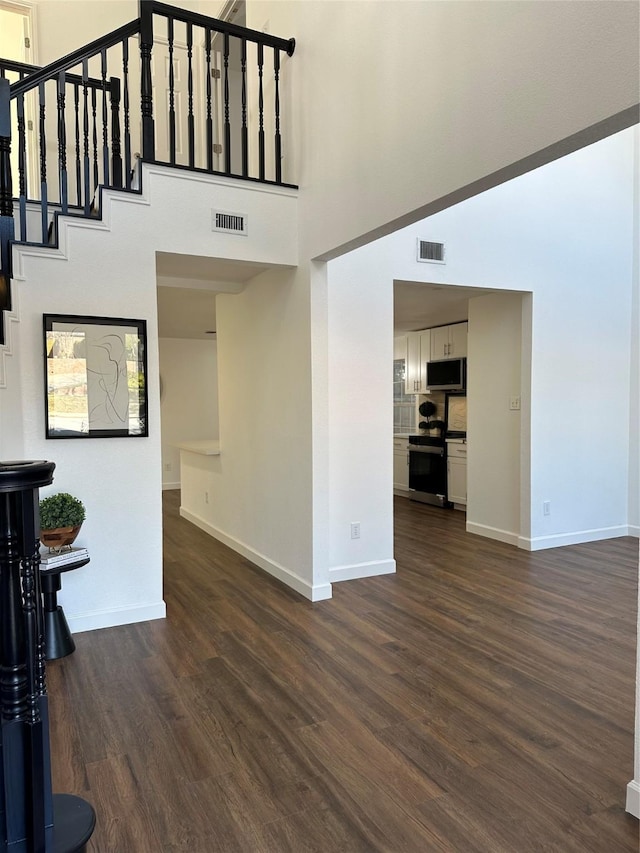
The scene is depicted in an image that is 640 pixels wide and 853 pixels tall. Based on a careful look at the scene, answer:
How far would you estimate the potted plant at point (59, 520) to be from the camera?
299 cm

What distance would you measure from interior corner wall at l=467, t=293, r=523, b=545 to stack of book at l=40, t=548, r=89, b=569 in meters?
3.80

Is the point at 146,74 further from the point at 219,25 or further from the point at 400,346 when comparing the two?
the point at 400,346

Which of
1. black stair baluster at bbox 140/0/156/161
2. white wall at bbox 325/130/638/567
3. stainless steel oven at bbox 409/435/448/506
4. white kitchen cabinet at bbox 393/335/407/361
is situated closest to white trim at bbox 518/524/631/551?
white wall at bbox 325/130/638/567

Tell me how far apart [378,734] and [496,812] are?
559 millimetres

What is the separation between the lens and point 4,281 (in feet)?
9.89

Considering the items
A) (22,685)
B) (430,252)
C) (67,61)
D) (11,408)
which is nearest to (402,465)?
(430,252)

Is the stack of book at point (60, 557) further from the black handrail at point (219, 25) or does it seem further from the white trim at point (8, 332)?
the black handrail at point (219, 25)

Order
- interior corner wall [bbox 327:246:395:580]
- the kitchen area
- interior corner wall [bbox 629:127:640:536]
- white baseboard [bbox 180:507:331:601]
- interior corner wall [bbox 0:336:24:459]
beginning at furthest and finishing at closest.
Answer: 1. the kitchen area
2. interior corner wall [bbox 629:127:640:536]
3. interior corner wall [bbox 327:246:395:580]
4. white baseboard [bbox 180:507:331:601]
5. interior corner wall [bbox 0:336:24:459]

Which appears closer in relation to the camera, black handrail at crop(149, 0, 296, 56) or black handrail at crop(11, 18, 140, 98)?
black handrail at crop(11, 18, 140, 98)

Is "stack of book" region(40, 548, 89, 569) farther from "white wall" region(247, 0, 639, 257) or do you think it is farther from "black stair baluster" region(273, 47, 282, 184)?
"black stair baluster" region(273, 47, 282, 184)

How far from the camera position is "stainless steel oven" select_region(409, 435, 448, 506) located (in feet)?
23.4

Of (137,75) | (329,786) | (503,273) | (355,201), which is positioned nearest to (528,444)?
(503,273)

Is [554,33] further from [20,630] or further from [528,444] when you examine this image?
[528,444]

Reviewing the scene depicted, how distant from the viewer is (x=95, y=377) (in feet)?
11.0
